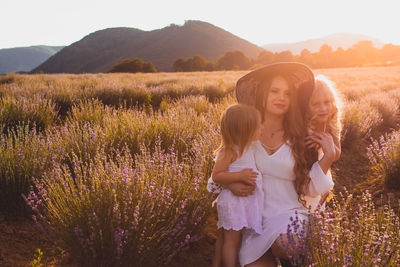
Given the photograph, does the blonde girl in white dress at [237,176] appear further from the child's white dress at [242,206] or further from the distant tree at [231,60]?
the distant tree at [231,60]

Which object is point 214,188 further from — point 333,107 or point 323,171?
point 333,107

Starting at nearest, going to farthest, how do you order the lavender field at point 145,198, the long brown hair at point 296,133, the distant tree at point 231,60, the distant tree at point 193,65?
1. the lavender field at point 145,198
2. the long brown hair at point 296,133
3. the distant tree at point 193,65
4. the distant tree at point 231,60

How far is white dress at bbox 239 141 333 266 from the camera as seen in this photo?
6.69ft

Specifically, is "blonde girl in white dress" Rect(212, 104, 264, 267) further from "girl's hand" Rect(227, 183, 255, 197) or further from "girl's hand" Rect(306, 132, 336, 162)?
"girl's hand" Rect(306, 132, 336, 162)

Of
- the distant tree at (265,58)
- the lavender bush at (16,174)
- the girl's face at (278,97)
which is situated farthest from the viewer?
the distant tree at (265,58)

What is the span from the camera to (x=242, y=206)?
2.10 metres

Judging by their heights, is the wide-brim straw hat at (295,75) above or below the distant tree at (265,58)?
below

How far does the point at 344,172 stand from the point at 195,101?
3173 mm

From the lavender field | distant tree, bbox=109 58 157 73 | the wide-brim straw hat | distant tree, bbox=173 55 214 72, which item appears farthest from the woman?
distant tree, bbox=173 55 214 72

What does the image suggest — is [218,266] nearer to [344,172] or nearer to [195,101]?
[344,172]

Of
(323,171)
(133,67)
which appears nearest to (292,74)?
(323,171)

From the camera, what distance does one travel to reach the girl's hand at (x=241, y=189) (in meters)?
2.06

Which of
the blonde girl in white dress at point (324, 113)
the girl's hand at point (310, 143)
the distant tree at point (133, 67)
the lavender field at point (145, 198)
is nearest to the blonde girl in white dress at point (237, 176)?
the lavender field at point (145, 198)

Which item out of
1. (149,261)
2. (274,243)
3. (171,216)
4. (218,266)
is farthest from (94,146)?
(274,243)
